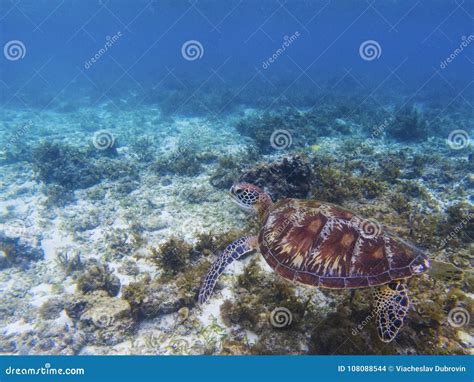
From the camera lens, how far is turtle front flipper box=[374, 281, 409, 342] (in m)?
3.31

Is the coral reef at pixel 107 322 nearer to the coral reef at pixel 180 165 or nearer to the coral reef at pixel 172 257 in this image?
the coral reef at pixel 172 257

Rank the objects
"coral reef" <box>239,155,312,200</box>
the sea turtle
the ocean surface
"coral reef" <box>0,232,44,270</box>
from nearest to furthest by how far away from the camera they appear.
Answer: the sea turtle
the ocean surface
"coral reef" <box>0,232,44,270</box>
"coral reef" <box>239,155,312,200</box>

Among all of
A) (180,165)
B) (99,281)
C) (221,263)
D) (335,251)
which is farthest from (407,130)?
(99,281)

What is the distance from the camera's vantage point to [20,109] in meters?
25.1

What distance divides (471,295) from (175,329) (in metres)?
5.07

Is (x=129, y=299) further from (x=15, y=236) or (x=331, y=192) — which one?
(x=331, y=192)

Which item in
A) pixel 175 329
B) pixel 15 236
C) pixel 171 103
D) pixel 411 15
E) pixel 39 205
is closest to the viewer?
pixel 175 329

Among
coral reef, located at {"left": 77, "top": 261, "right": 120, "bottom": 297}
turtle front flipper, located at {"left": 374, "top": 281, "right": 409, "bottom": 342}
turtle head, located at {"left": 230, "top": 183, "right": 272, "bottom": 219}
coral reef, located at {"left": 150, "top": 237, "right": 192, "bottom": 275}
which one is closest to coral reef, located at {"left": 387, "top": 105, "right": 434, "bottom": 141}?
turtle head, located at {"left": 230, "top": 183, "right": 272, "bottom": 219}

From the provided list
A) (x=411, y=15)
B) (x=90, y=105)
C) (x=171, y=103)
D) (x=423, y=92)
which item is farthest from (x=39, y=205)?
(x=411, y=15)

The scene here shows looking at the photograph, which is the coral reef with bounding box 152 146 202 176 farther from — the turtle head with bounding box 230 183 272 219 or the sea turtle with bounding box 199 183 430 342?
the sea turtle with bounding box 199 183 430 342

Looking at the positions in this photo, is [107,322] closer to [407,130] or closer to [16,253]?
[16,253]

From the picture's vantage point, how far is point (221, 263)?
438 cm

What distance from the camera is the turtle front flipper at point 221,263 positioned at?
14.0ft

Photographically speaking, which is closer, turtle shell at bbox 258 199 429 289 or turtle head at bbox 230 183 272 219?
turtle shell at bbox 258 199 429 289
